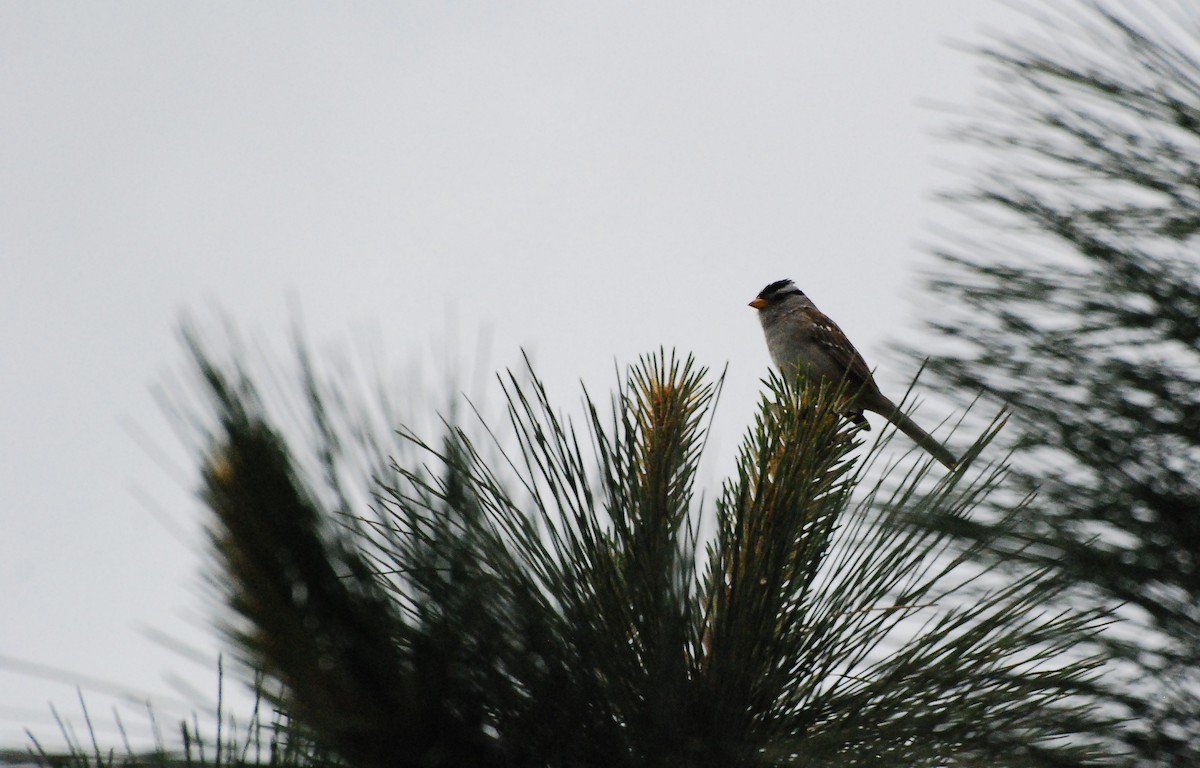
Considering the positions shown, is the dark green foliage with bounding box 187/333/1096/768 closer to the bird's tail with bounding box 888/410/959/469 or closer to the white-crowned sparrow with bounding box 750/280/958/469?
the bird's tail with bounding box 888/410/959/469

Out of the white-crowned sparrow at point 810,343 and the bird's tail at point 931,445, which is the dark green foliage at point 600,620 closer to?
the bird's tail at point 931,445

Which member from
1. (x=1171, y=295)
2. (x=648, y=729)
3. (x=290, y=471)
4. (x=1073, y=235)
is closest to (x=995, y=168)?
(x=1073, y=235)

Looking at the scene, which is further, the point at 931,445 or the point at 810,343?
the point at 810,343

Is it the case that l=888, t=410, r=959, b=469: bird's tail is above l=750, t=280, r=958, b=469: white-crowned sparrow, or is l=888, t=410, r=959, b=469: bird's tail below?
below

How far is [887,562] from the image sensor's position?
1789 millimetres

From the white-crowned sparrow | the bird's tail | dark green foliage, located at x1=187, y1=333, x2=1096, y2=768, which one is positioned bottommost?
dark green foliage, located at x1=187, y1=333, x2=1096, y2=768

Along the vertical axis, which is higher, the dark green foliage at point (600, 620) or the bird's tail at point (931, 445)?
the bird's tail at point (931, 445)

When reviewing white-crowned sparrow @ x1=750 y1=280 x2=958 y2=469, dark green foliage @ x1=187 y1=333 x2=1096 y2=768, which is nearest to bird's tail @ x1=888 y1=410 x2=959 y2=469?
dark green foliage @ x1=187 y1=333 x2=1096 y2=768

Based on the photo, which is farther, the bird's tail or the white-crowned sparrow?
the white-crowned sparrow

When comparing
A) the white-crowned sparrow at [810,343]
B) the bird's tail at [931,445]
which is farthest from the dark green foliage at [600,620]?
the white-crowned sparrow at [810,343]

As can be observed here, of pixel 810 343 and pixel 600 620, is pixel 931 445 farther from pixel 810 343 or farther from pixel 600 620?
pixel 810 343

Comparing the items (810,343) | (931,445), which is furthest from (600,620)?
(810,343)

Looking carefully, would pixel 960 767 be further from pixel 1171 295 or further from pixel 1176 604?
pixel 1171 295

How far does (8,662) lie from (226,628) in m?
0.21
